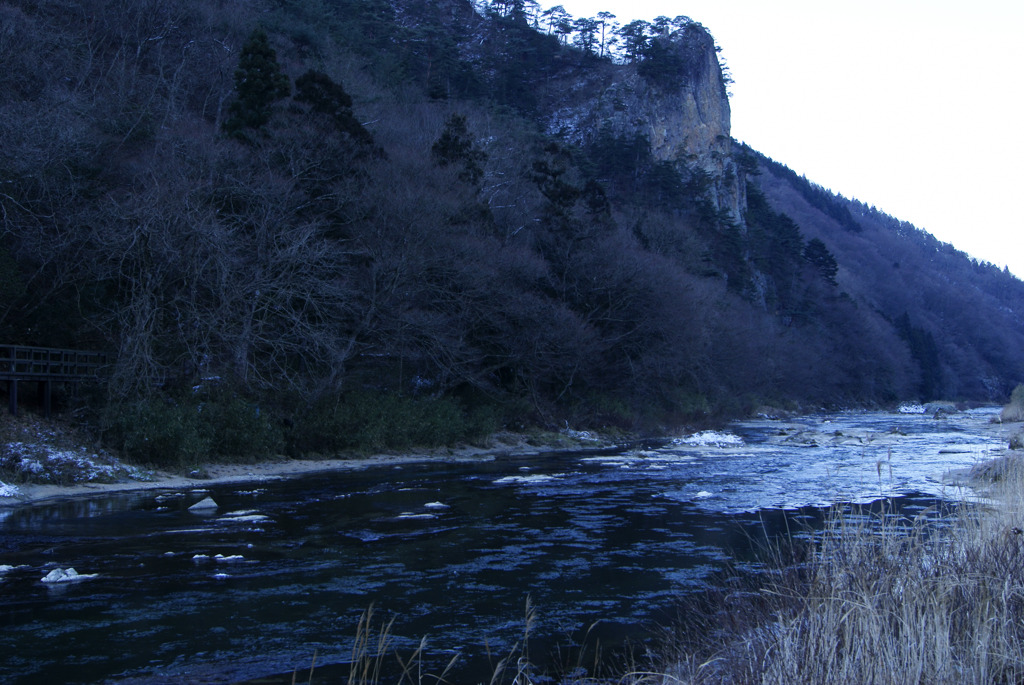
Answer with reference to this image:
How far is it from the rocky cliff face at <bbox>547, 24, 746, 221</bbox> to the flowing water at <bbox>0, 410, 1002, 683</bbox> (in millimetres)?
77114

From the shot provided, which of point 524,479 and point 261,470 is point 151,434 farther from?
point 524,479

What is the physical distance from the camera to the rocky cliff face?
9838 centimetres

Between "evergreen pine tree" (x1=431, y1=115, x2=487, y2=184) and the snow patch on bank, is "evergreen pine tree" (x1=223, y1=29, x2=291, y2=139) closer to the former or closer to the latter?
"evergreen pine tree" (x1=431, y1=115, x2=487, y2=184)

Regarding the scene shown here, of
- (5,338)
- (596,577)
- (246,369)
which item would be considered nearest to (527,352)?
(246,369)

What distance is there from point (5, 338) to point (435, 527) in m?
15.5

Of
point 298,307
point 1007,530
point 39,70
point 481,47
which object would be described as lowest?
point 1007,530

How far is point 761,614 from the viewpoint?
24.4 feet

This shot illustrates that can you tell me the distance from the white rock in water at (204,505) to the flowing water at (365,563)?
37cm

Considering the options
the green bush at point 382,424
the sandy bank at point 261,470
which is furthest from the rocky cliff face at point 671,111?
the sandy bank at point 261,470

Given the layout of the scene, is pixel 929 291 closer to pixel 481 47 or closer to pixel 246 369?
pixel 481 47

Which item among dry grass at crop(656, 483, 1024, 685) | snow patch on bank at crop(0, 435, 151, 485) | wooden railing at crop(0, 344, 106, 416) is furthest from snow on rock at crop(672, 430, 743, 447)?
dry grass at crop(656, 483, 1024, 685)

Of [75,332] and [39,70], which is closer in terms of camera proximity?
[75,332]

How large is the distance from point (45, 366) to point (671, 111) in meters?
91.1

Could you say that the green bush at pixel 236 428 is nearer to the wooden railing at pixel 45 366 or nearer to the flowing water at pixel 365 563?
the wooden railing at pixel 45 366
